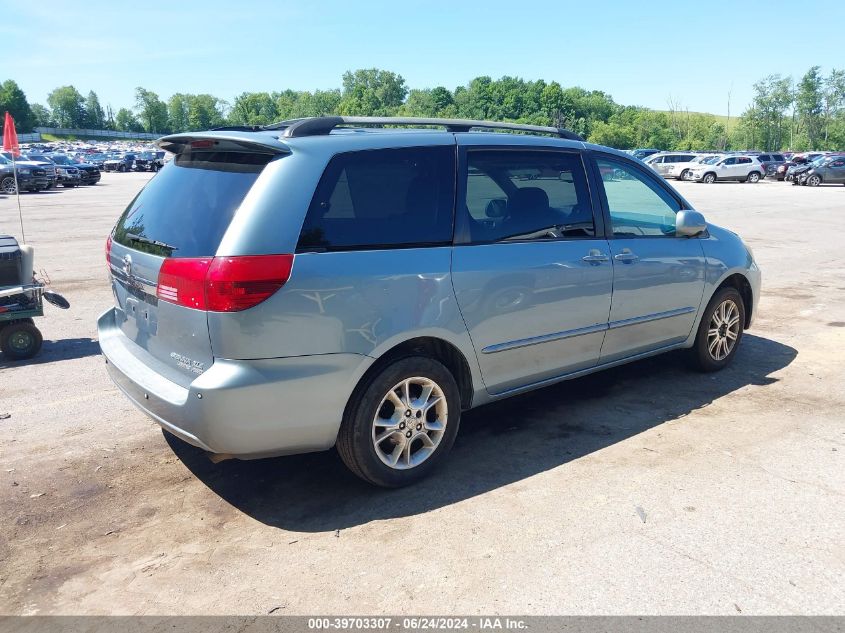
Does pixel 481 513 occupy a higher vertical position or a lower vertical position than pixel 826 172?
lower

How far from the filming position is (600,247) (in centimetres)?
457

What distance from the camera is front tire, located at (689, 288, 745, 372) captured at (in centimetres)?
553

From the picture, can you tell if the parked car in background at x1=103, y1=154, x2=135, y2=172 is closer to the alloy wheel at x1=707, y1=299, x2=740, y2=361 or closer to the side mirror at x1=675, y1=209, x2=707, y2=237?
the alloy wheel at x1=707, y1=299, x2=740, y2=361

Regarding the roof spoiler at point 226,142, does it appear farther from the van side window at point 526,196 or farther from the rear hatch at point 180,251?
the van side window at point 526,196

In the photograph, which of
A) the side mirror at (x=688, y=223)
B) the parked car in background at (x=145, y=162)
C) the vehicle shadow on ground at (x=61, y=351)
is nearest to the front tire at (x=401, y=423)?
the side mirror at (x=688, y=223)

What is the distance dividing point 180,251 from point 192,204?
302mm

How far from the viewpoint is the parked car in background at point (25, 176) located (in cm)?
3065

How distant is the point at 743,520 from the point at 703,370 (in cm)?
244

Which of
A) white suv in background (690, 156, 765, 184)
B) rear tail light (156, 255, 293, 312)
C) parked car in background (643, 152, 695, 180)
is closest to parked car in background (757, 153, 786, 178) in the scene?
white suv in background (690, 156, 765, 184)

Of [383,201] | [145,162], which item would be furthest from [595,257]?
[145,162]

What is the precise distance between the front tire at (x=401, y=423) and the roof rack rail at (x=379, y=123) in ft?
4.28

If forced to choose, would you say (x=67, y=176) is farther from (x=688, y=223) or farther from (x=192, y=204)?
(x=688, y=223)

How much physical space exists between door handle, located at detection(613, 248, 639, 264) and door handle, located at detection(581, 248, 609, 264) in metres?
0.12

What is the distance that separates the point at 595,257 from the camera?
177 inches
